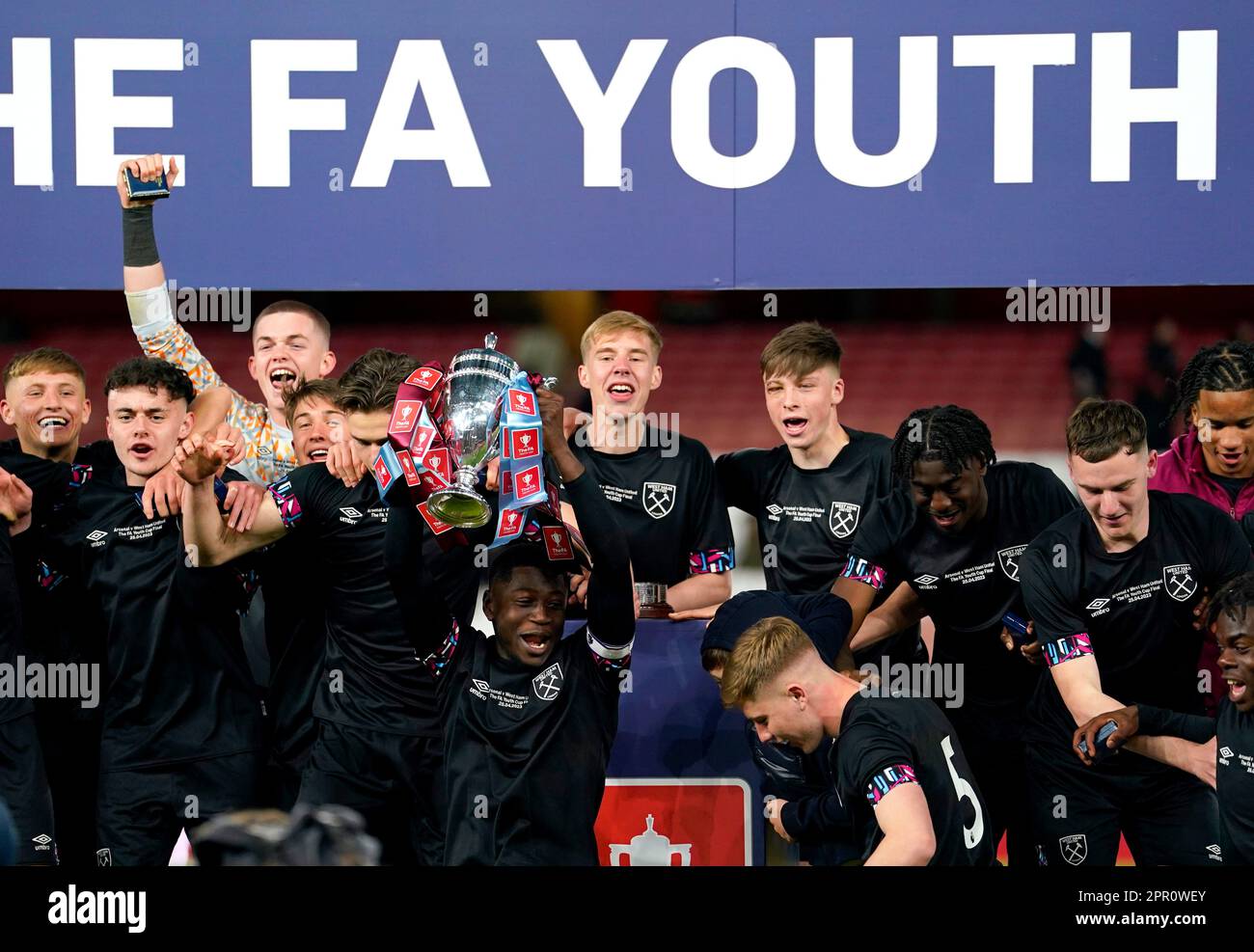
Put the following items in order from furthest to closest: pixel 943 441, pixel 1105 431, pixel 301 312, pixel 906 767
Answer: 1. pixel 301 312
2. pixel 943 441
3. pixel 1105 431
4. pixel 906 767

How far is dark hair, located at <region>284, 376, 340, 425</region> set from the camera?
4.48 m

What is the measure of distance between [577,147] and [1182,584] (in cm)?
215

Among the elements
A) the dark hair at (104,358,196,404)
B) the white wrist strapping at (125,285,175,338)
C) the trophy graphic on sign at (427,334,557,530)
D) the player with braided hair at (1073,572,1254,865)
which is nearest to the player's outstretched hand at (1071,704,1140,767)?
the player with braided hair at (1073,572,1254,865)

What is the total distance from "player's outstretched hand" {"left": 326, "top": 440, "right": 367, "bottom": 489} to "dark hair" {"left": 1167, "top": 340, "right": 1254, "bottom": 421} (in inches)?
95.9

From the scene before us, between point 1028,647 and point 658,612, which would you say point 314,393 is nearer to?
point 658,612

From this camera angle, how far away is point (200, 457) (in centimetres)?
404

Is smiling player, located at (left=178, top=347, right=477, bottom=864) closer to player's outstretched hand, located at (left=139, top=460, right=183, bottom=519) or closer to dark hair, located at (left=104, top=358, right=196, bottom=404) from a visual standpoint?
player's outstretched hand, located at (left=139, top=460, right=183, bottom=519)

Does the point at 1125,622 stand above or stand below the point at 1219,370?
below

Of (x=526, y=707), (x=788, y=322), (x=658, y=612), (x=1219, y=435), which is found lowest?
(x=526, y=707)

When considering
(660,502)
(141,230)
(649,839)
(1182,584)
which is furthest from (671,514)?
(141,230)

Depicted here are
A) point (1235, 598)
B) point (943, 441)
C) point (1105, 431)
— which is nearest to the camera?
point (1235, 598)
